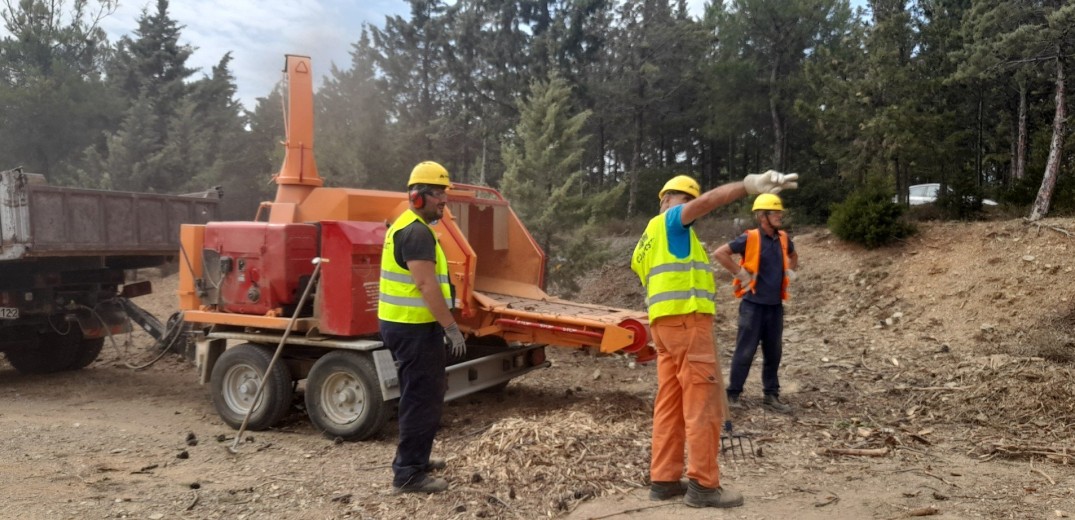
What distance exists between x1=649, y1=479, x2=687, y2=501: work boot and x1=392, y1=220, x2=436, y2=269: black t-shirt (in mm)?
1759

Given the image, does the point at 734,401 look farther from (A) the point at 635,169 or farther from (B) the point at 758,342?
(A) the point at 635,169

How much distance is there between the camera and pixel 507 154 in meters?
11.6

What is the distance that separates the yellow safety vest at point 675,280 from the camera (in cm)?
412

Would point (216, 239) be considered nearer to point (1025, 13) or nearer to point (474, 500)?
point (474, 500)

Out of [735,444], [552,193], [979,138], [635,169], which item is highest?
[979,138]

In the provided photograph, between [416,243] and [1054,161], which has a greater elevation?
[1054,161]

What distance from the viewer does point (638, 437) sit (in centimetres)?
543

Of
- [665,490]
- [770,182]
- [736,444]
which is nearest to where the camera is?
A: [770,182]

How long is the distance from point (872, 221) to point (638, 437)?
853cm

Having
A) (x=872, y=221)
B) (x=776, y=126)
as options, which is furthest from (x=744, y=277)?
(x=776, y=126)

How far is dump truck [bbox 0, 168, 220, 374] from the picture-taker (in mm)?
7859

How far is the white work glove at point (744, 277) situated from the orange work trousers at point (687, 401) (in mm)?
2169

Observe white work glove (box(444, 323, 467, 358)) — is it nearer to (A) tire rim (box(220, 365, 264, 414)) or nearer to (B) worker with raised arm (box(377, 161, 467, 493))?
(B) worker with raised arm (box(377, 161, 467, 493))

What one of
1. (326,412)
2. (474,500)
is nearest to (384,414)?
(326,412)
